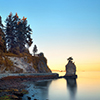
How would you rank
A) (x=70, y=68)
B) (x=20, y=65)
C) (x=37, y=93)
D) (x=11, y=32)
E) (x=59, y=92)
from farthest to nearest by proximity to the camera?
(x=70, y=68) < (x=11, y=32) < (x=20, y=65) < (x=59, y=92) < (x=37, y=93)

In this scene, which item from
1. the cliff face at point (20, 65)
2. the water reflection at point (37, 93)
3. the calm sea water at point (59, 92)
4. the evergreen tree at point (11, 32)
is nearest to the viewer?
the water reflection at point (37, 93)

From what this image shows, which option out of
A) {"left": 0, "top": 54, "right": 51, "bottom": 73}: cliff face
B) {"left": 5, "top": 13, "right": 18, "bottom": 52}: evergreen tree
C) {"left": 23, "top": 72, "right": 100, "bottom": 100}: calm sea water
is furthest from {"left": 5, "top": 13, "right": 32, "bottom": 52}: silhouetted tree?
{"left": 23, "top": 72, "right": 100, "bottom": 100}: calm sea water

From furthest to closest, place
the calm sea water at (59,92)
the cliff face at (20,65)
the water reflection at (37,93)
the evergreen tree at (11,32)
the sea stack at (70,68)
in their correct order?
the sea stack at (70,68) < the evergreen tree at (11,32) < the cliff face at (20,65) < the calm sea water at (59,92) < the water reflection at (37,93)

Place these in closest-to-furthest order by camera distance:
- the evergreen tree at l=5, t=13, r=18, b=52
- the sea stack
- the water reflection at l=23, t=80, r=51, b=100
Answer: the water reflection at l=23, t=80, r=51, b=100
the evergreen tree at l=5, t=13, r=18, b=52
the sea stack

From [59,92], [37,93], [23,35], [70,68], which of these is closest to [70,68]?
[70,68]

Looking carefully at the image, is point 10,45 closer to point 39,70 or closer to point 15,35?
point 15,35

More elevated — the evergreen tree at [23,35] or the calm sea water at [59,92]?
the evergreen tree at [23,35]

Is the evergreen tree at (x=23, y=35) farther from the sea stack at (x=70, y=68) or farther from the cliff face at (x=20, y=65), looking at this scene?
the sea stack at (x=70, y=68)

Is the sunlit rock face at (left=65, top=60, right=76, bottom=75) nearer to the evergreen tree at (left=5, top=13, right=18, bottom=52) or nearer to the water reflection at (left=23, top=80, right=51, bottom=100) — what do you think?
the evergreen tree at (left=5, top=13, right=18, bottom=52)

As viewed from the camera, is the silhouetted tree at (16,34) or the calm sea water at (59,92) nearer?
the calm sea water at (59,92)

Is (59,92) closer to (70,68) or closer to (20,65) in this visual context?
(20,65)

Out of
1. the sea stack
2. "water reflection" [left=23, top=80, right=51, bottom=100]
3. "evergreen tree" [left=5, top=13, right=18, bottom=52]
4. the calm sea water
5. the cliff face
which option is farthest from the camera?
the sea stack

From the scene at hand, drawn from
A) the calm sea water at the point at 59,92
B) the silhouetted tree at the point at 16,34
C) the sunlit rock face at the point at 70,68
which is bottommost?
the calm sea water at the point at 59,92

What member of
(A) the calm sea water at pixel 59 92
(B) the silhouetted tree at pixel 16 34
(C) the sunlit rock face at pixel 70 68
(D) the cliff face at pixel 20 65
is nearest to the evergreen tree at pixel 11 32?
(B) the silhouetted tree at pixel 16 34
